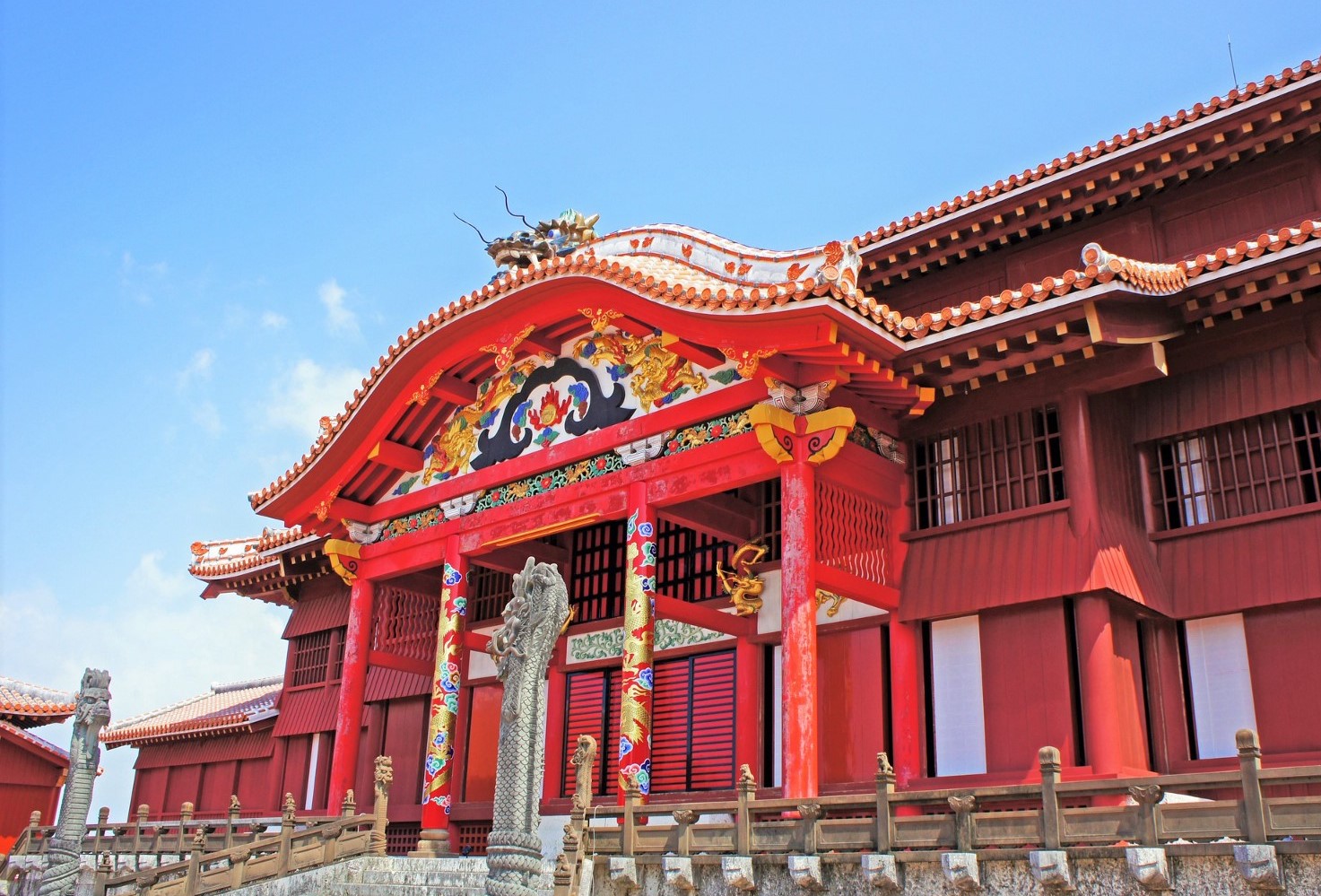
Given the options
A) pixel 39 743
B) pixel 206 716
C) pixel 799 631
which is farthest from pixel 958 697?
pixel 39 743

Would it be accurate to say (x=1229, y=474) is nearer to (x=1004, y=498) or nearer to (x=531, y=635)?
(x=1004, y=498)

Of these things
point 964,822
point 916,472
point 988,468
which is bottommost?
point 964,822

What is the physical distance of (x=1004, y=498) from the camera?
11820 millimetres

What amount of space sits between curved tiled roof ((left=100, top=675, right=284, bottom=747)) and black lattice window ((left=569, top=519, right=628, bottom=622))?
8.42m

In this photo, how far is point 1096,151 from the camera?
41.5 feet

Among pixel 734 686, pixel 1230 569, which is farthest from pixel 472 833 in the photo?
pixel 1230 569

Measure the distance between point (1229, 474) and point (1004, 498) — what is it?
6.83 ft

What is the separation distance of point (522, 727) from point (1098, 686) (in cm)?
500

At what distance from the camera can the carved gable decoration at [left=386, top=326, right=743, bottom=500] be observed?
13352mm

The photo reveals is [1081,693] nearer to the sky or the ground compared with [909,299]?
nearer to the ground

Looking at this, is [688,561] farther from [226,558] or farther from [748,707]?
[226,558]

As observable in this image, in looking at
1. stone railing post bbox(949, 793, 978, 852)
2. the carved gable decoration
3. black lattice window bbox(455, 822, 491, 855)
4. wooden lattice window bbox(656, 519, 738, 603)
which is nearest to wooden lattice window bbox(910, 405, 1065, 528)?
the carved gable decoration

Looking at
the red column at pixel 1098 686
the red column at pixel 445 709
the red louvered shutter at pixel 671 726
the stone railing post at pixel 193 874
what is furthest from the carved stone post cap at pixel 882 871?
the stone railing post at pixel 193 874

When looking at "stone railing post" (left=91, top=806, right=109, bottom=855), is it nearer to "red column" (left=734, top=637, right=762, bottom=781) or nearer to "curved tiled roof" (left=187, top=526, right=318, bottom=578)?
"curved tiled roof" (left=187, top=526, right=318, bottom=578)
